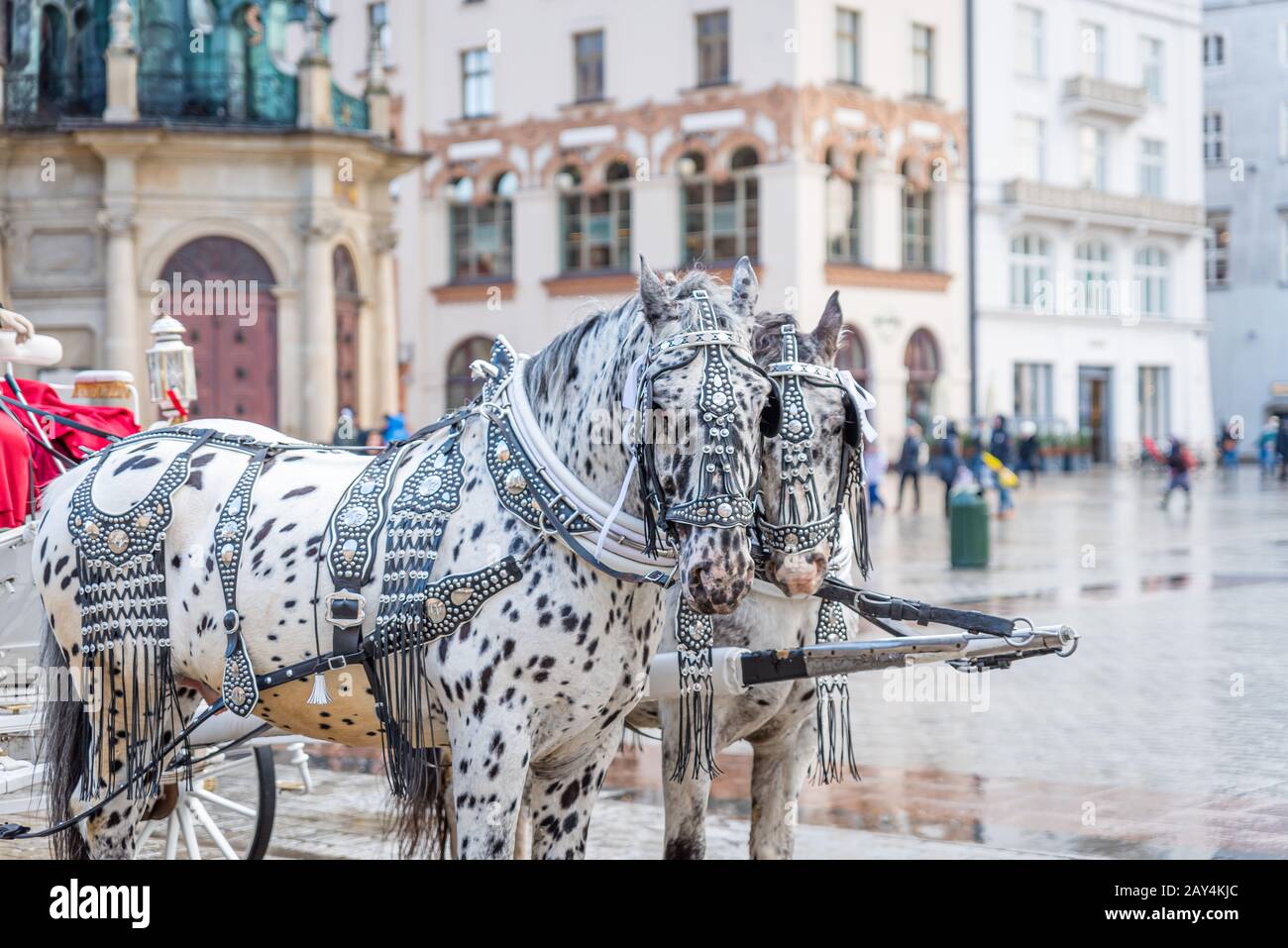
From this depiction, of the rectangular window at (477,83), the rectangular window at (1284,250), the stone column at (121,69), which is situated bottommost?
the stone column at (121,69)

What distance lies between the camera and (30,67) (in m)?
17.3

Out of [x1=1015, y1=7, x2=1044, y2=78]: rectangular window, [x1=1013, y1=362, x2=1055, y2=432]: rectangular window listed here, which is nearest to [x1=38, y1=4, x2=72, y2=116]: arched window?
[x1=1013, y1=362, x2=1055, y2=432]: rectangular window

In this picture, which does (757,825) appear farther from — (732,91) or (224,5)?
(732,91)

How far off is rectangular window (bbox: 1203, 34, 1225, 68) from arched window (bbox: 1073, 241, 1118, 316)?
11.8 meters

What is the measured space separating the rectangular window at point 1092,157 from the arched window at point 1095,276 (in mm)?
1758

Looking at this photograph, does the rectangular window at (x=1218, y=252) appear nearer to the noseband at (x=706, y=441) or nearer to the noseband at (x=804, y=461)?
the noseband at (x=804, y=461)

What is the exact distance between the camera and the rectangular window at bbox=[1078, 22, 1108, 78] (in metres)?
47.7

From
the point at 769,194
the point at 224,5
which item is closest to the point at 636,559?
the point at 224,5

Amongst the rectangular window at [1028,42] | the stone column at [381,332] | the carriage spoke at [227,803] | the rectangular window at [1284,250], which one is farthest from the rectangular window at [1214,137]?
the carriage spoke at [227,803]

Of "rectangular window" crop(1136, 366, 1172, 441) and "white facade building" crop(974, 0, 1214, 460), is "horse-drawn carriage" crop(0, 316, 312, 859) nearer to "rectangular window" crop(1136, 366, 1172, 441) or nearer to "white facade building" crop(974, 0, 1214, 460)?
"white facade building" crop(974, 0, 1214, 460)

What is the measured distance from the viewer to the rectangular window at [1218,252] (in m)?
56.6

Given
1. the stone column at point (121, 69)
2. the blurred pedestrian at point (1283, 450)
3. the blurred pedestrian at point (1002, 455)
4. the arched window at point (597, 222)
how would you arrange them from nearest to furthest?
1. the stone column at point (121, 69)
2. the blurred pedestrian at point (1002, 455)
3. the blurred pedestrian at point (1283, 450)
4. the arched window at point (597, 222)

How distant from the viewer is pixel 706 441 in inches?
150
